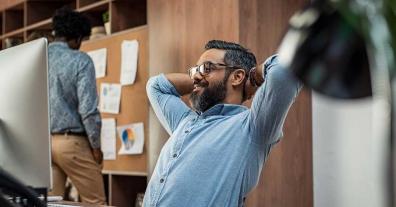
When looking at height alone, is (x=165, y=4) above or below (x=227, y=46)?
above

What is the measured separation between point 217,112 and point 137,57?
1.97m

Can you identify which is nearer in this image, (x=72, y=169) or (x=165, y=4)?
(x=72, y=169)

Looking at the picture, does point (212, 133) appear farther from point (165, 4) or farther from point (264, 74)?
point (165, 4)

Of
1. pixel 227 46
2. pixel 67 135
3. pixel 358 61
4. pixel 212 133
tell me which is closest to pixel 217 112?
pixel 212 133

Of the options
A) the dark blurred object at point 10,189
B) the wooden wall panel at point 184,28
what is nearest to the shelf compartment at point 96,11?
the wooden wall panel at point 184,28

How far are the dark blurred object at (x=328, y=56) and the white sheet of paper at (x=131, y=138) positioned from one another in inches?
141

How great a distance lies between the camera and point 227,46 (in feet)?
7.18

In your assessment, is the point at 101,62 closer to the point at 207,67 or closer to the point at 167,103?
the point at 167,103

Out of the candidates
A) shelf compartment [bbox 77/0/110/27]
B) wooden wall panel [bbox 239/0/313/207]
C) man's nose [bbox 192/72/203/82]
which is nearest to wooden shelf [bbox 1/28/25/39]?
shelf compartment [bbox 77/0/110/27]

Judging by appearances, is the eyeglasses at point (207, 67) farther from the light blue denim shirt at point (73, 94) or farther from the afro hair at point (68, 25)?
the afro hair at point (68, 25)

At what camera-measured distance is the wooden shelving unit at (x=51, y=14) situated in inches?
169

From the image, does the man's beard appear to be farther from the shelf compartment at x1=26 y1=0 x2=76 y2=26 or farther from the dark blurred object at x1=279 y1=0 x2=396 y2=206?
the shelf compartment at x1=26 y1=0 x2=76 y2=26

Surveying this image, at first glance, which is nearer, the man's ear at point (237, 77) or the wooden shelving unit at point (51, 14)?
the man's ear at point (237, 77)

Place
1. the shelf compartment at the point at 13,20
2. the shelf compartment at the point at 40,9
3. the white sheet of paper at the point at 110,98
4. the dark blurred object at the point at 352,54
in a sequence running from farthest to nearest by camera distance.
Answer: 1. the shelf compartment at the point at 13,20
2. the shelf compartment at the point at 40,9
3. the white sheet of paper at the point at 110,98
4. the dark blurred object at the point at 352,54
